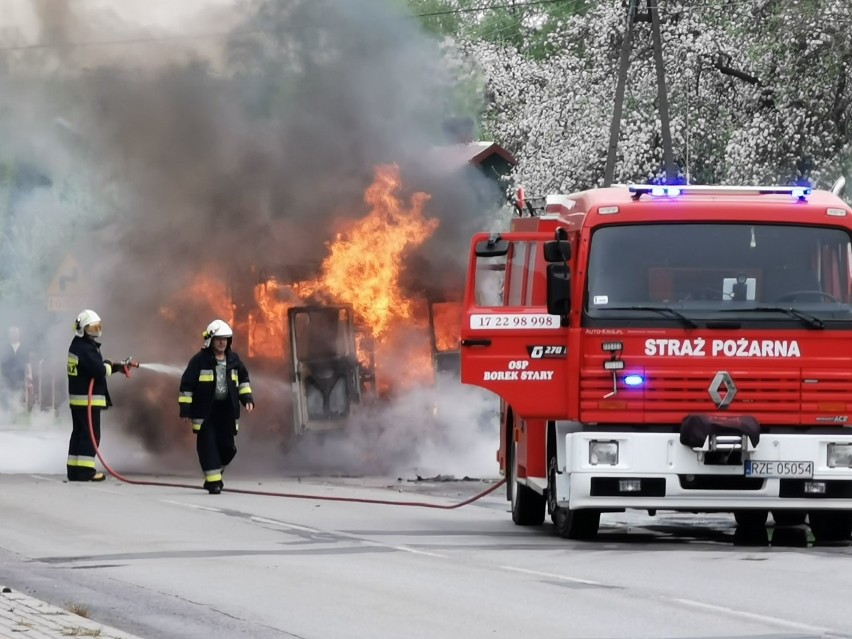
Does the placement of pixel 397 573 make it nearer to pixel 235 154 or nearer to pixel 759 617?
pixel 759 617

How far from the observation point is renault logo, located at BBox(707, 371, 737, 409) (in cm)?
1330

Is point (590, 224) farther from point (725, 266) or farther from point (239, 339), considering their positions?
point (239, 339)

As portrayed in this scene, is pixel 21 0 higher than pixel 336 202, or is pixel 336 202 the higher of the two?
pixel 21 0

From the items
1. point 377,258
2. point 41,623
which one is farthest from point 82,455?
point 41,623

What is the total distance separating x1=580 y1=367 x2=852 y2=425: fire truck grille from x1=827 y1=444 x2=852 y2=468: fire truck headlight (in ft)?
0.60

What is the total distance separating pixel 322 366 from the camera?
22.3 metres

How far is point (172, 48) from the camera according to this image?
78.3ft

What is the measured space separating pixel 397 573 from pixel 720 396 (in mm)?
2993

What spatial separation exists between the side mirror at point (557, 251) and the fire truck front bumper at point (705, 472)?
49.3 inches

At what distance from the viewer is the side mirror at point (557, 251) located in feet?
43.7

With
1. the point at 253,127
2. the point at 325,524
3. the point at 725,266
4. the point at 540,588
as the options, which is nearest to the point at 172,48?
the point at 253,127

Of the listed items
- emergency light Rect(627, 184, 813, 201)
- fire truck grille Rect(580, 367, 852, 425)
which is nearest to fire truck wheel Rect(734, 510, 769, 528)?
fire truck grille Rect(580, 367, 852, 425)

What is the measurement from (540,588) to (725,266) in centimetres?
356

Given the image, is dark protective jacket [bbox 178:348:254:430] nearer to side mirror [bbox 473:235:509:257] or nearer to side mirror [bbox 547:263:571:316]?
side mirror [bbox 473:235:509:257]
